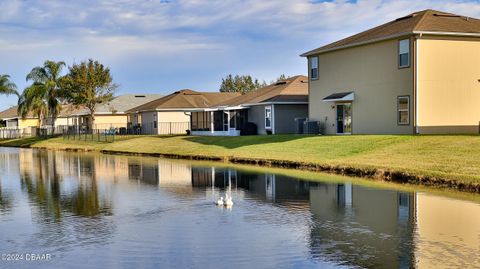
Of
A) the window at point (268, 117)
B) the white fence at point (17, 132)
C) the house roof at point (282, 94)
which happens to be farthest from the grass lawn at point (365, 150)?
the white fence at point (17, 132)

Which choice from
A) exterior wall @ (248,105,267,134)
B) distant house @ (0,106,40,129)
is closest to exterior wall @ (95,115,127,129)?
distant house @ (0,106,40,129)

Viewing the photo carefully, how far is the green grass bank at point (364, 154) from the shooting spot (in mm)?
23625

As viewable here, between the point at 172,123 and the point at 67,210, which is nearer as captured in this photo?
the point at 67,210

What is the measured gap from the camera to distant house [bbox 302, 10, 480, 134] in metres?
34.8

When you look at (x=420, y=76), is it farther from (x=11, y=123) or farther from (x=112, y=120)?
(x=11, y=123)

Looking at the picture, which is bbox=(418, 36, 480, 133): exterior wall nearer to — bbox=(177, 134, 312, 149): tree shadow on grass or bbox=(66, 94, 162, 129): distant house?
bbox=(177, 134, 312, 149): tree shadow on grass

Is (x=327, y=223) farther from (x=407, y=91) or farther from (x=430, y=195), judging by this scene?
(x=407, y=91)

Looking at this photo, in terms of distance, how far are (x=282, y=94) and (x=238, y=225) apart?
118ft

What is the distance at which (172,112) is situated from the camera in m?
68.9

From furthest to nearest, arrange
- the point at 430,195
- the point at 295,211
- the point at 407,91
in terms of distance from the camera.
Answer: the point at 407,91 < the point at 430,195 < the point at 295,211

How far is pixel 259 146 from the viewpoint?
39281 mm

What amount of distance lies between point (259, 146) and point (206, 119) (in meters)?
23.1

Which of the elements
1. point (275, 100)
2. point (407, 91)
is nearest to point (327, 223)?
point (407, 91)

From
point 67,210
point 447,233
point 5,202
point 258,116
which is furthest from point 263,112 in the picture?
point 447,233
